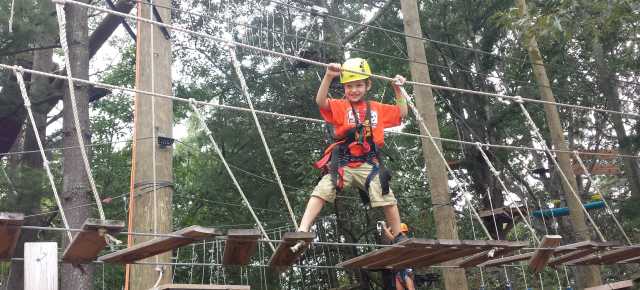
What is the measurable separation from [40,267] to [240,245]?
836 millimetres

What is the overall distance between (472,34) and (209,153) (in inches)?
176

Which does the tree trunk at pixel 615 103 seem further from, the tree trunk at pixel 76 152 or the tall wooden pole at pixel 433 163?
the tree trunk at pixel 76 152

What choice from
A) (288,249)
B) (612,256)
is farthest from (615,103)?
(288,249)

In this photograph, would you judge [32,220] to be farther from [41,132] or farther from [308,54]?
[308,54]

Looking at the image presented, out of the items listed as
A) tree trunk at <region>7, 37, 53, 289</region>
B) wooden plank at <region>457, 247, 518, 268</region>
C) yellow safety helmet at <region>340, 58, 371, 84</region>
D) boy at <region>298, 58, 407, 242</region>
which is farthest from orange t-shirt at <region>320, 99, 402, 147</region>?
tree trunk at <region>7, 37, 53, 289</region>

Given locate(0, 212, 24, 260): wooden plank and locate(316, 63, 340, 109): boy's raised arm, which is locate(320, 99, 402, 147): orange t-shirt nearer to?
locate(316, 63, 340, 109): boy's raised arm

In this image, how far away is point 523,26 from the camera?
4629 millimetres

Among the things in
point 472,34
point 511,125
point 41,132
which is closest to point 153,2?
point 41,132

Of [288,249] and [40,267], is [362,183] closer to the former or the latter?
[288,249]

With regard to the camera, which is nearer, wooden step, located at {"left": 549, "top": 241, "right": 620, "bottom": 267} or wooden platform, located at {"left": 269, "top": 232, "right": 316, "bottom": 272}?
wooden platform, located at {"left": 269, "top": 232, "right": 316, "bottom": 272}

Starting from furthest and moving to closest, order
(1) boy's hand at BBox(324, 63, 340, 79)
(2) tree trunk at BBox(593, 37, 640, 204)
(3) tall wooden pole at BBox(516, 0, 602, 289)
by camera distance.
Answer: (2) tree trunk at BBox(593, 37, 640, 204) < (3) tall wooden pole at BBox(516, 0, 602, 289) < (1) boy's hand at BBox(324, 63, 340, 79)

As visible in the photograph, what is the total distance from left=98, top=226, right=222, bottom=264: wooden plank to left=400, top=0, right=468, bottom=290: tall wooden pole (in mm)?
2816

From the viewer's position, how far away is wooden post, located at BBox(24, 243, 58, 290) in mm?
2297

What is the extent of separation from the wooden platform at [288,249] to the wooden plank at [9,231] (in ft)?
3.36
